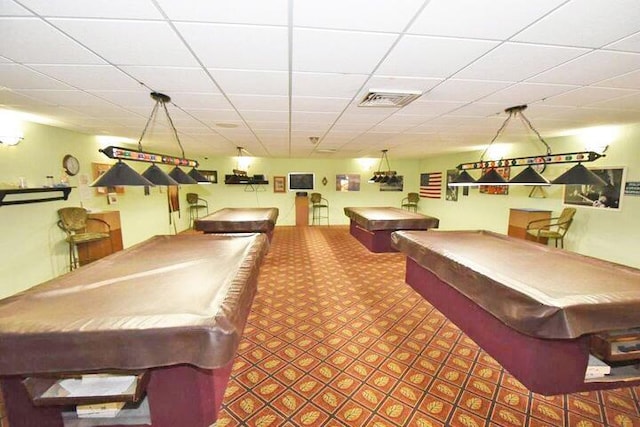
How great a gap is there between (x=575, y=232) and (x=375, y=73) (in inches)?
214

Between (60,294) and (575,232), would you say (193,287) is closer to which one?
(60,294)

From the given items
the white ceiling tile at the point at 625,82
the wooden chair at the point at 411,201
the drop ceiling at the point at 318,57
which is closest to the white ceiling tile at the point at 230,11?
the drop ceiling at the point at 318,57

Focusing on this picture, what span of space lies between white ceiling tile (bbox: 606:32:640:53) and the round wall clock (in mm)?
6858

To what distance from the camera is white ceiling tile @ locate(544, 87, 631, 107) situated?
8.61 feet

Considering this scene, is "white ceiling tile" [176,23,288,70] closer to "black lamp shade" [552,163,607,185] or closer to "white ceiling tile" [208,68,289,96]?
"white ceiling tile" [208,68,289,96]

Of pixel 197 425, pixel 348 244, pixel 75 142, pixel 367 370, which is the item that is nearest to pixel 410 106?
pixel 367 370

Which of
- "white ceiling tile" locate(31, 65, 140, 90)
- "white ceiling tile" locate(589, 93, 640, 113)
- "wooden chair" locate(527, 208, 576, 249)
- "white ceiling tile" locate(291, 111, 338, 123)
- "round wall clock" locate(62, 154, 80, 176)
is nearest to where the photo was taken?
"white ceiling tile" locate(31, 65, 140, 90)

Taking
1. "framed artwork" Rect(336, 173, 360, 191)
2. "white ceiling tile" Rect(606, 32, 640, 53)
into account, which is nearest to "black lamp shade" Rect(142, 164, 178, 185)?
"white ceiling tile" Rect(606, 32, 640, 53)

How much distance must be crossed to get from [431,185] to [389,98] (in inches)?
286

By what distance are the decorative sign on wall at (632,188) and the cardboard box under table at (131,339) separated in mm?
5751

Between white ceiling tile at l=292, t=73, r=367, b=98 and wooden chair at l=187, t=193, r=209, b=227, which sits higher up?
white ceiling tile at l=292, t=73, r=367, b=98

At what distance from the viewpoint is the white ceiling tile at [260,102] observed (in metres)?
2.90

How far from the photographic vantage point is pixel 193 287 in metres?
2.03

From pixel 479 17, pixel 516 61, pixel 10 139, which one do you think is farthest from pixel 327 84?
pixel 10 139
